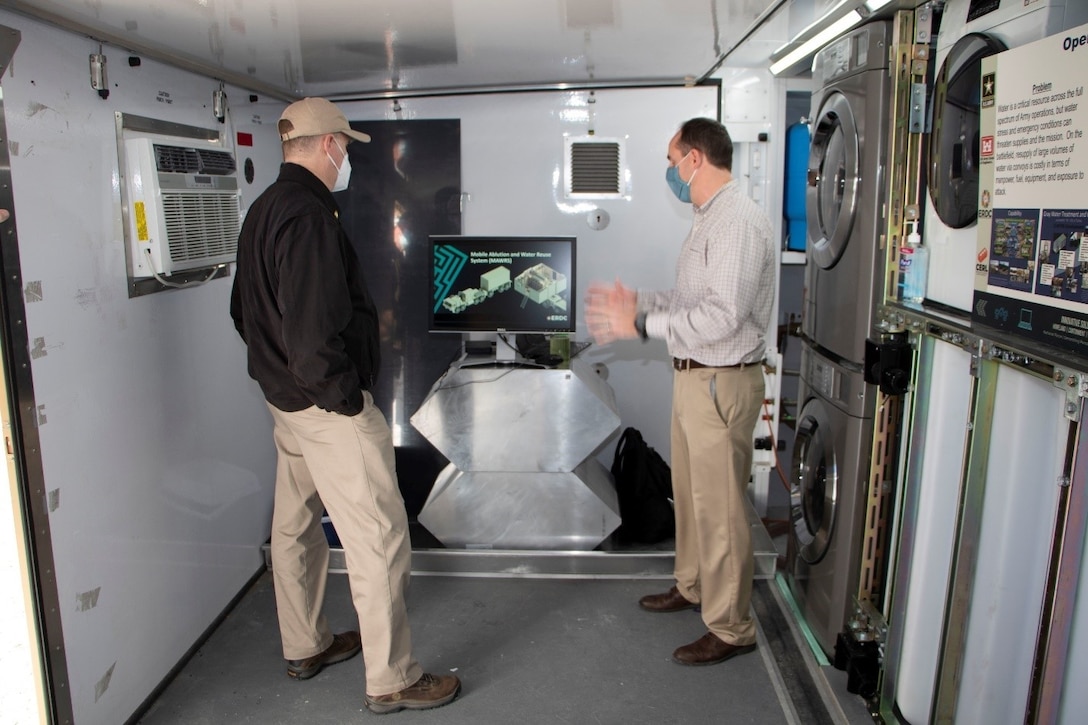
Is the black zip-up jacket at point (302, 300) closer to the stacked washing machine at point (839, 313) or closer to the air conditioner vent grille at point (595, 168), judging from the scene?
the stacked washing machine at point (839, 313)

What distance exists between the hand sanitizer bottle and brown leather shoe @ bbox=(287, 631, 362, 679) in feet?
7.29

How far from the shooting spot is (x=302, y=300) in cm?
229

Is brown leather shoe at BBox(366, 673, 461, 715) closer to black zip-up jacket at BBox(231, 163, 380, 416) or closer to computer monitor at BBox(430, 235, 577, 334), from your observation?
black zip-up jacket at BBox(231, 163, 380, 416)

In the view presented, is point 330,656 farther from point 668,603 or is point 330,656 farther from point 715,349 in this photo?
point 715,349

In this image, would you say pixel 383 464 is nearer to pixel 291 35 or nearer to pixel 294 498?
pixel 294 498

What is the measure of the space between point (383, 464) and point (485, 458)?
33.4 inches

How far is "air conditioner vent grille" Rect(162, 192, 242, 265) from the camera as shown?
8.71 feet

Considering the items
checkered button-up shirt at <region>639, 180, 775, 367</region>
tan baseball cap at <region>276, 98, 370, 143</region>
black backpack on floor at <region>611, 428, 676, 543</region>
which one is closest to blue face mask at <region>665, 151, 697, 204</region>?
checkered button-up shirt at <region>639, 180, 775, 367</region>

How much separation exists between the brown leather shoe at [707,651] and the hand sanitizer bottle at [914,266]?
134 cm

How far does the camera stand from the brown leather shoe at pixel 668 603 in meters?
3.20

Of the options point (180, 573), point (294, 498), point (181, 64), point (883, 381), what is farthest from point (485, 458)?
point (181, 64)

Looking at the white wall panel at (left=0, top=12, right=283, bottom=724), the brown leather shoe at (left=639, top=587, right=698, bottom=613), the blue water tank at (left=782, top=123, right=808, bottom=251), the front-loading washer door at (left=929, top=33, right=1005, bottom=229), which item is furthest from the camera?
the blue water tank at (left=782, top=123, right=808, bottom=251)

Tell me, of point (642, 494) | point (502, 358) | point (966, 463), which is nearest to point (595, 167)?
point (502, 358)

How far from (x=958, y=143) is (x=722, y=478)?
4.08 ft
